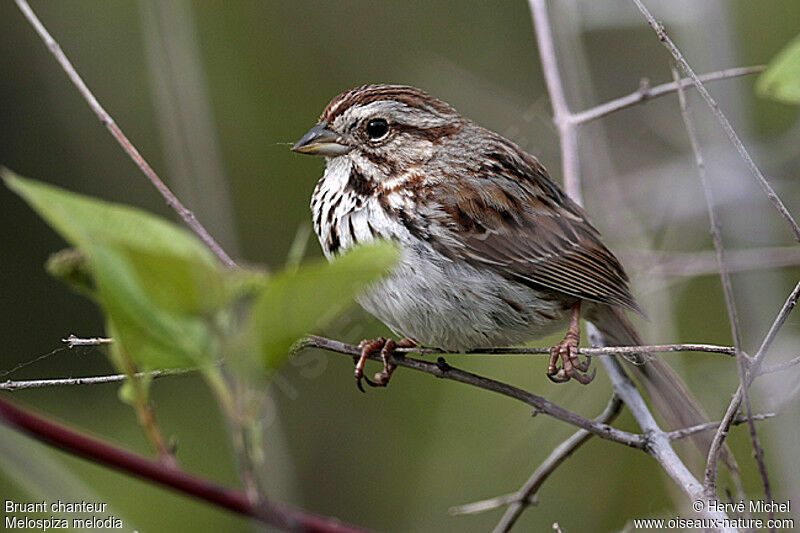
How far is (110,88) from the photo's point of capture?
5.82 m

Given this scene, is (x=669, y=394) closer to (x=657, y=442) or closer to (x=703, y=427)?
(x=657, y=442)

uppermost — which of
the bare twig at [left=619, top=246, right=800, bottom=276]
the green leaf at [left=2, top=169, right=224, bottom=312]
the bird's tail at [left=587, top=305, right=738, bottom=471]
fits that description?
the bare twig at [left=619, top=246, right=800, bottom=276]

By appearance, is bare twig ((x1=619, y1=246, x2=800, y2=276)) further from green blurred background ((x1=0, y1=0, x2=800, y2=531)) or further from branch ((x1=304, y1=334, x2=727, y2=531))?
branch ((x1=304, y1=334, x2=727, y2=531))

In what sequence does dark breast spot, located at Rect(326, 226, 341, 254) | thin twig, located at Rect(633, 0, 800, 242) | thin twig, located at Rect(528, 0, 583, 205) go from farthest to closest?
thin twig, located at Rect(528, 0, 583, 205)
dark breast spot, located at Rect(326, 226, 341, 254)
thin twig, located at Rect(633, 0, 800, 242)

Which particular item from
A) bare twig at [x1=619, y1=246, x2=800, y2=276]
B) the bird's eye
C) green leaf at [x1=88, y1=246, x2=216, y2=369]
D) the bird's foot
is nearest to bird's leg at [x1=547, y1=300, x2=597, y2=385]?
the bird's foot

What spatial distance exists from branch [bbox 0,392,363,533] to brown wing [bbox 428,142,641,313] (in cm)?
182

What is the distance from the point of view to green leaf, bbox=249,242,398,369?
0.95m

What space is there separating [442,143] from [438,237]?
0.46m

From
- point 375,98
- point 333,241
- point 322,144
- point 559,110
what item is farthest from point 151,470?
point 559,110

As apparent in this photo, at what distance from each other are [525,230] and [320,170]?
270 centimetres

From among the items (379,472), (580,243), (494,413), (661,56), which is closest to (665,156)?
(661,56)

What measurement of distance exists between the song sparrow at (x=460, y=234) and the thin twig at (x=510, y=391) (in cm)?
35

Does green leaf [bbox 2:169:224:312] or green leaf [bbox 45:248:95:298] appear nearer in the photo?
green leaf [bbox 2:169:224:312]

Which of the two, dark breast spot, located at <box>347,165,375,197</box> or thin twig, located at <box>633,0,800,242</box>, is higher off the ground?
dark breast spot, located at <box>347,165,375,197</box>
